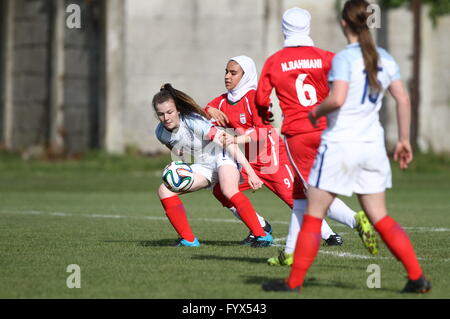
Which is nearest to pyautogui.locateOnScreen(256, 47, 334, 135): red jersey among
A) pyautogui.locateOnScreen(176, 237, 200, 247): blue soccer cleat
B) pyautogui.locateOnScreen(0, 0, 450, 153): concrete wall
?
pyautogui.locateOnScreen(176, 237, 200, 247): blue soccer cleat

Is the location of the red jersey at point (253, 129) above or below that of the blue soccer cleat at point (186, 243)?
above

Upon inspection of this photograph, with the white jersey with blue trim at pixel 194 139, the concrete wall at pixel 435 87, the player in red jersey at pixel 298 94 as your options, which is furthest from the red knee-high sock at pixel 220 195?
the concrete wall at pixel 435 87

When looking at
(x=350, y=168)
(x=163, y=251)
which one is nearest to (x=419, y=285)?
(x=350, y=168)

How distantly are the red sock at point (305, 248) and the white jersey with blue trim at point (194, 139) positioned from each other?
3.00 meters

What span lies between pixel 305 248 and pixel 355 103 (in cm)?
105

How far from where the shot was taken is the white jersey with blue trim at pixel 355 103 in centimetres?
636

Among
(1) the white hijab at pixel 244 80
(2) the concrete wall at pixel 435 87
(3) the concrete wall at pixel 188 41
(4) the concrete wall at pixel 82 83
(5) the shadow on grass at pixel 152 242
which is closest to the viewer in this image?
(5) the shadow on grass at pixel 152 242

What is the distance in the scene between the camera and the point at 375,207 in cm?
651

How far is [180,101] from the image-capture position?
9.27m

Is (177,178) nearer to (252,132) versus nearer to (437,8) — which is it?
(252,132)

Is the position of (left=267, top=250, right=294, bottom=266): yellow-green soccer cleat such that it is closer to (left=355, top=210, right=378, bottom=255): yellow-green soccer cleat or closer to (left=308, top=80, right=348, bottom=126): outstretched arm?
(left=355, top=210, right=378, bottom=255): yellow-green soccer cleat

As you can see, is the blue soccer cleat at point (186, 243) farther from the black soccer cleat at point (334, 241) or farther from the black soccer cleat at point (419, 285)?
the black soccer cleat at point (419, 285)
